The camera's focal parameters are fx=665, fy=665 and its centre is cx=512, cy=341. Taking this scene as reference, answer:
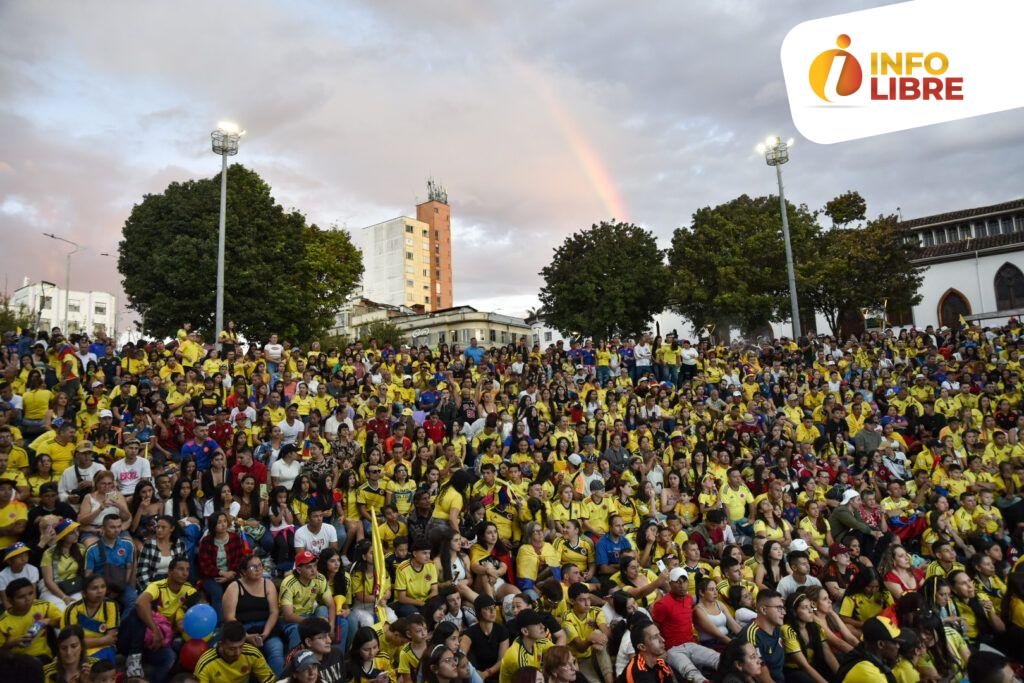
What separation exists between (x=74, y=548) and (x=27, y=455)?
2.62 m

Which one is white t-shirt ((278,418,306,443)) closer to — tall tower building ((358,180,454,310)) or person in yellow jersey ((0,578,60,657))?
person in yellow jersey ((0,578,60,657))

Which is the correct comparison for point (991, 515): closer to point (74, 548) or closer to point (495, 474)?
point (495, 474)

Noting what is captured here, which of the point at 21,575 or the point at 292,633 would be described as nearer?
the point at 21,575

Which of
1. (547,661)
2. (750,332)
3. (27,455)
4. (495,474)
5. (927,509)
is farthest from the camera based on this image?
(750,332)

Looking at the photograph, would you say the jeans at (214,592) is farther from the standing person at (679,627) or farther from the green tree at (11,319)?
the green tree at (11,319)

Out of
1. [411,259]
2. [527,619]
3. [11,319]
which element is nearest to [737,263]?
[527,619]

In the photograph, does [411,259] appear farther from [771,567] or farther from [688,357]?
[771,567]

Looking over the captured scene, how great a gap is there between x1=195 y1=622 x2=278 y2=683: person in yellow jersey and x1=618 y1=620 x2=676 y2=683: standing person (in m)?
3.76

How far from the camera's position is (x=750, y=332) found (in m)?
35.3

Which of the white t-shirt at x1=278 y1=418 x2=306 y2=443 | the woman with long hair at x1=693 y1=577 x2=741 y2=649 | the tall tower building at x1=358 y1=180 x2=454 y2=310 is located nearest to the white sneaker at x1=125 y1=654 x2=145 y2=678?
the white t-shirt at x1=278 y1=418 x2=306 y2=443

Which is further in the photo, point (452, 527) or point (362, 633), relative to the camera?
point (452, 527)

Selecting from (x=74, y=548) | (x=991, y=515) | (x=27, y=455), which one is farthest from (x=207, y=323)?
(x=991, y=515)

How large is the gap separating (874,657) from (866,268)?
3343 centimetres

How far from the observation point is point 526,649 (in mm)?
6871
